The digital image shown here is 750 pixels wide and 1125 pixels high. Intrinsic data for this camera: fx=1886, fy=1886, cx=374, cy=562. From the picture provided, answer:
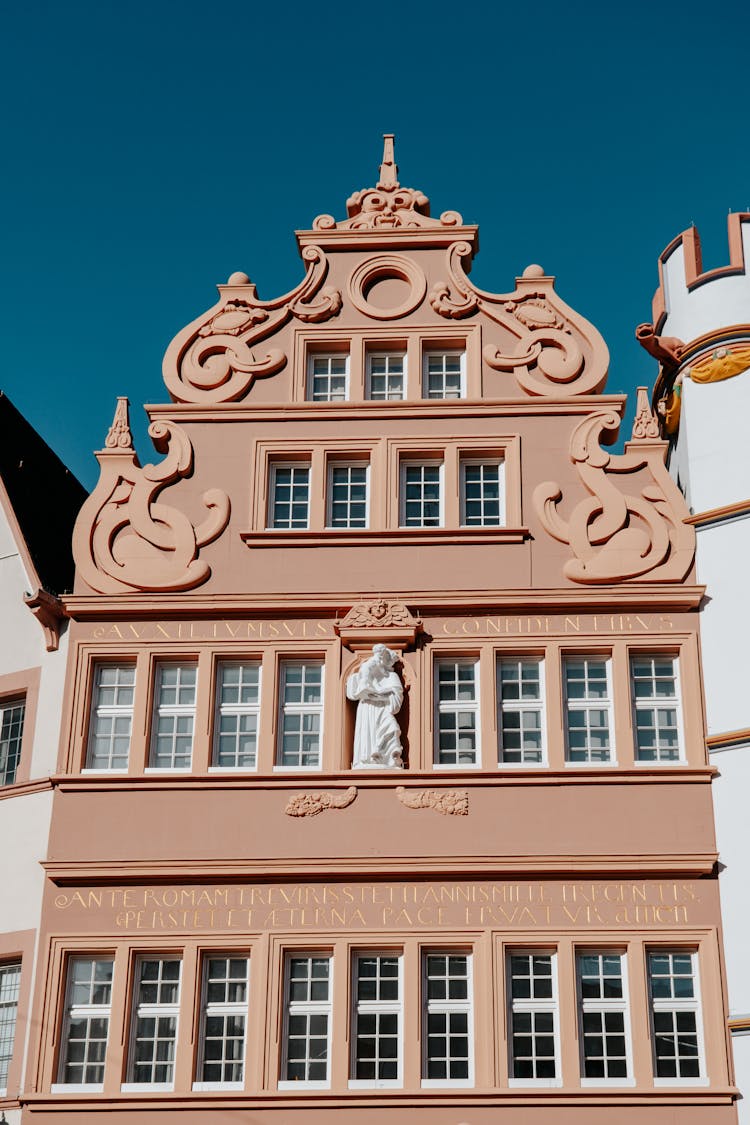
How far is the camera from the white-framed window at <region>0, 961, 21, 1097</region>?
71.1ft

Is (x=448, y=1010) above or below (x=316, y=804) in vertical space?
below

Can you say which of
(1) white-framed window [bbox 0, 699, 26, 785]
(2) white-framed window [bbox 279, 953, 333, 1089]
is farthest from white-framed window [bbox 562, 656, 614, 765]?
(1) white-framed window [bbox 0, 699, 26, 785]

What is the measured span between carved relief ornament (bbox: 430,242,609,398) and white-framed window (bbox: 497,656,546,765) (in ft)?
12.8

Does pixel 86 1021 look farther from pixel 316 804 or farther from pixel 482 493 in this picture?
pixel 482 493

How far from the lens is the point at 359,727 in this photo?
22656 millimetres

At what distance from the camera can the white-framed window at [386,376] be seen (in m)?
25.6

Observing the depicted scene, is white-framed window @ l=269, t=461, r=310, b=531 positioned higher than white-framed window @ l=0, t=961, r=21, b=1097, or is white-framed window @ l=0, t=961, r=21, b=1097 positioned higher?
white-framed window @ l=269, t=461, r=310, b=531

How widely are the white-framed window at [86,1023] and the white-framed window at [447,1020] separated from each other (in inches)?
143

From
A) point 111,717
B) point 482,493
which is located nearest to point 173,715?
point 111,717

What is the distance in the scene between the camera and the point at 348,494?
24.8 metres

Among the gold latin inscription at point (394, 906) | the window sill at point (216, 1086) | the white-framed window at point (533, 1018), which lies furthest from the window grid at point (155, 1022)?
the white-framed window at point (533, 1018)

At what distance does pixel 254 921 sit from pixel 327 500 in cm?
577

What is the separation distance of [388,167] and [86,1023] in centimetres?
1304

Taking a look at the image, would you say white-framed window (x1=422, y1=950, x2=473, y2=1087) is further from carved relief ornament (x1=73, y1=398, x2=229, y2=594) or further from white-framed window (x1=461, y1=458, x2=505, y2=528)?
carved relief ornament (x1=73, y1=398, x2=229, y2=594)
